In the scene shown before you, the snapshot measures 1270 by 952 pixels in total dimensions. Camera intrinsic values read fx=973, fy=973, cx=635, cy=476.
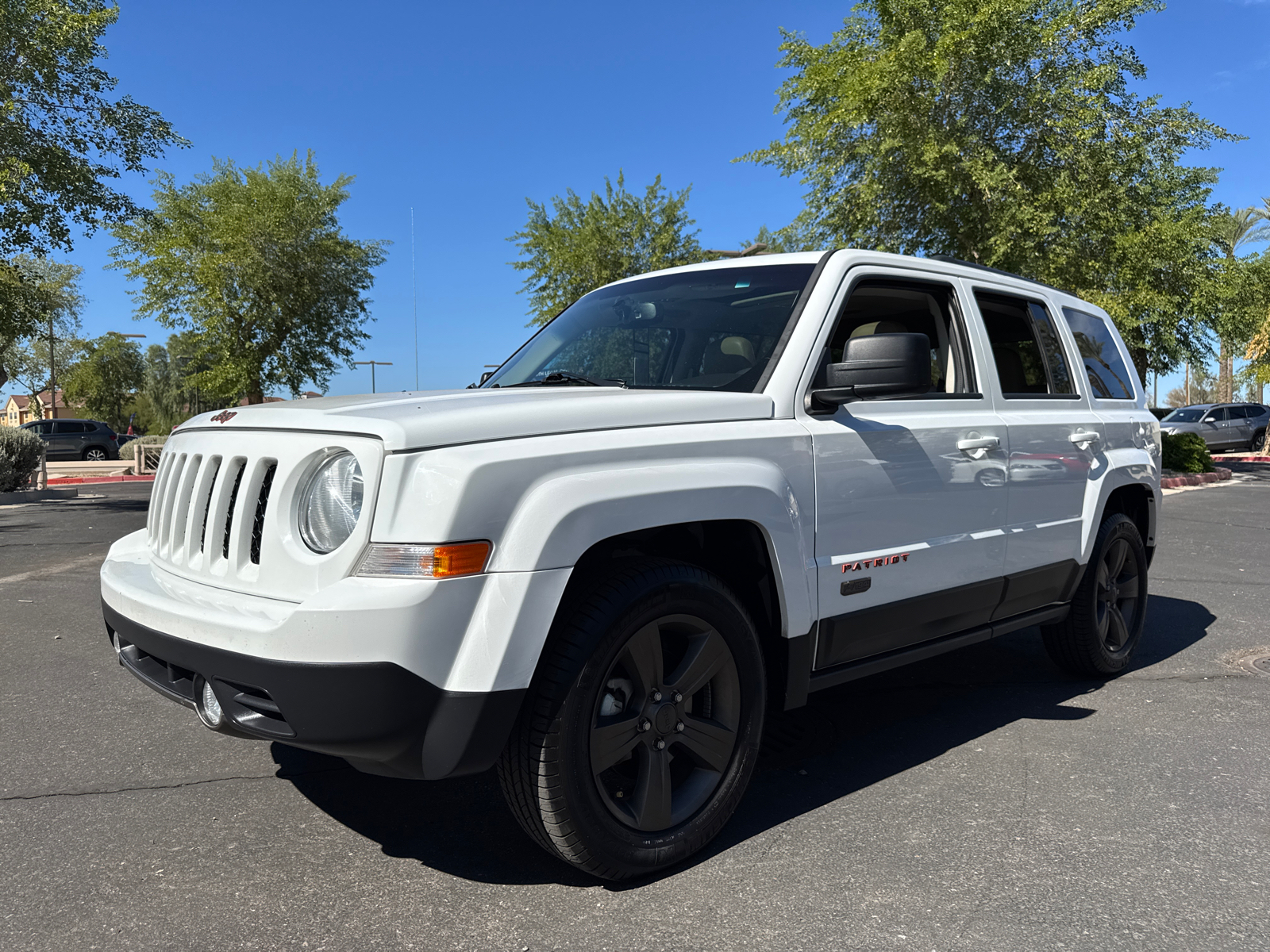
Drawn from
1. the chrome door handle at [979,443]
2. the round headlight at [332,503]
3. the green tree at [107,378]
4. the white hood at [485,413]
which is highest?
the green tree at [107,378]

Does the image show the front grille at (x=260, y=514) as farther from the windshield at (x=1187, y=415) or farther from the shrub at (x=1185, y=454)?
the windshield at (x=1187, y=415)

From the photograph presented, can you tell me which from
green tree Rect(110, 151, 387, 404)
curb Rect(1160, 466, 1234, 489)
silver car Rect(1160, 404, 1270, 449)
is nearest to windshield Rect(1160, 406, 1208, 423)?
silver car Rect(1160, 404, 1270, 449)

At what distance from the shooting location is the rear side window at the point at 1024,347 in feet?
13.7

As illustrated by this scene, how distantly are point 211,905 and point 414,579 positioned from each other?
1.13m

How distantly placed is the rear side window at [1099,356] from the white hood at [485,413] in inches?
98.4

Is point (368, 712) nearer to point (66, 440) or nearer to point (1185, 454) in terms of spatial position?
point (1185, 454)

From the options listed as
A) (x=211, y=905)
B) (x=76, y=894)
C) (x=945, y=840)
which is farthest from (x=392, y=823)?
(x=945, y=840)

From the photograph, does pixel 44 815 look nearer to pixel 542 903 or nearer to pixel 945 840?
pixel 542 903

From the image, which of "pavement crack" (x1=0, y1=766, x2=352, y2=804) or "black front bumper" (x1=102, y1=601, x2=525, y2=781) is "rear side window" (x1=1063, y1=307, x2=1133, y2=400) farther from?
"pavement crack" (x1=0, y1=766, x2=352, y2=804)

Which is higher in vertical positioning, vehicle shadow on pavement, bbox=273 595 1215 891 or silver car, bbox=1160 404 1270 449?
silver car, bbox=1160 404 1270 449

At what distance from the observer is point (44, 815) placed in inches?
125

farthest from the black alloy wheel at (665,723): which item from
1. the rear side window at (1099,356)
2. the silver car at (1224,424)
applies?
the silver car at (1224,424)

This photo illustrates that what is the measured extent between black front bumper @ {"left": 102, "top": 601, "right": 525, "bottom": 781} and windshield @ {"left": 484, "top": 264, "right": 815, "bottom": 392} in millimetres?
1437

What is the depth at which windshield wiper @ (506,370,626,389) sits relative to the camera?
346 cm
